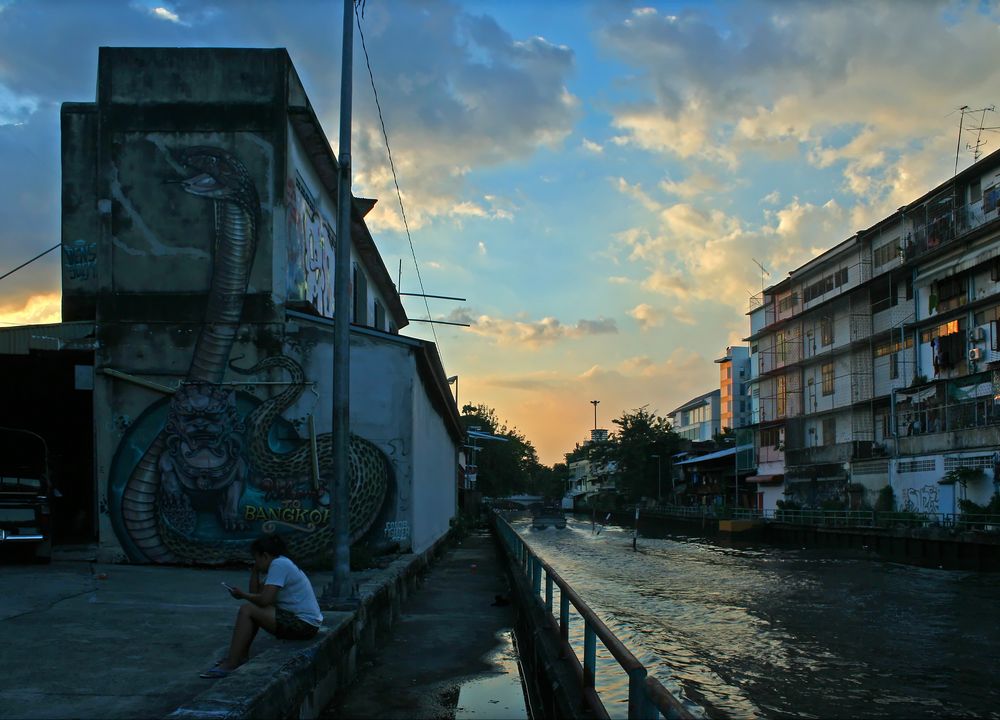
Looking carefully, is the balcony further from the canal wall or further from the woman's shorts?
the woman's shorts

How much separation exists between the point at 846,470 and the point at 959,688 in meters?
39.0

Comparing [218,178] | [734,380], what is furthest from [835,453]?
[734,380]

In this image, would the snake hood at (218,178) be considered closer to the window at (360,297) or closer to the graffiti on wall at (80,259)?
the graffiti on wall at (80,259)

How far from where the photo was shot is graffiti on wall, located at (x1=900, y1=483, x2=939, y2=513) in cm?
3956

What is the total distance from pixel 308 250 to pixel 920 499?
110ft

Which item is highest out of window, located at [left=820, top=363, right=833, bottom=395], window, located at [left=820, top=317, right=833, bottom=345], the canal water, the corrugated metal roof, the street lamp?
window, located at [left=820, top=317, right=833, bottom=345]

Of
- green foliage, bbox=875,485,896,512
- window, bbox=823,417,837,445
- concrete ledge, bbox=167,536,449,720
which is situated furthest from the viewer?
window, bbox=823,417,837,445

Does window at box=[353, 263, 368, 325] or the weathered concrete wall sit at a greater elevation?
window at box=[353, 263, 368, 325]

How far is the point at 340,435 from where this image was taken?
1095cm

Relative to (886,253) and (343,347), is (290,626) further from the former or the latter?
(886,253)

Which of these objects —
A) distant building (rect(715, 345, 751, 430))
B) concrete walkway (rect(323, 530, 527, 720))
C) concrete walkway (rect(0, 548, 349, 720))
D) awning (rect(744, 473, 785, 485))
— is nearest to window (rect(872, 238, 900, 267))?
awning (rect(744, 473, 785, 485))

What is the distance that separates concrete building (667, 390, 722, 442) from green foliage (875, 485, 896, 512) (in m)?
67.9

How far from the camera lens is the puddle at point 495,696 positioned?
8414 mm

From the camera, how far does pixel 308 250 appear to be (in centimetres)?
1862
